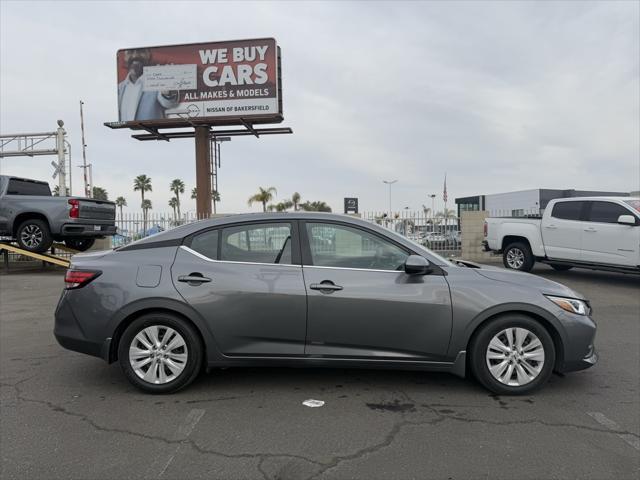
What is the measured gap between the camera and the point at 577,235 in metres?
10.3

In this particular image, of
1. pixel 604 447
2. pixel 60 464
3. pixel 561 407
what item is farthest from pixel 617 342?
pixel 60 464

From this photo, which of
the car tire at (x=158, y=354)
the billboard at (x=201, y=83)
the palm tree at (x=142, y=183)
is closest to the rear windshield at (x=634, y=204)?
the car tire at (x=158, y=354)

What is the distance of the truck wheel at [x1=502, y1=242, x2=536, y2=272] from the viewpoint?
11391mm

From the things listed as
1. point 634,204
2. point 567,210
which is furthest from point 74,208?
point 634,204

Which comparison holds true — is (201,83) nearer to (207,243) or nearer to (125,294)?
(207,243)

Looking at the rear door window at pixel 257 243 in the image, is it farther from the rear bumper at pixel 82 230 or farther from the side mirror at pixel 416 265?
the rear bumper at pixel 82 230

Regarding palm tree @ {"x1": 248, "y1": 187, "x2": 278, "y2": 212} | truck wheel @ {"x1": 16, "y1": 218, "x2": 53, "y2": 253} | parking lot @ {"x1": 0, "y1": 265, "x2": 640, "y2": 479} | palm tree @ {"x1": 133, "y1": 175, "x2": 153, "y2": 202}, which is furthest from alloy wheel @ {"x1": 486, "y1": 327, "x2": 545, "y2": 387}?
palm tree @ {"x1": 133, "y1": 175, "x2": 153, "y2": 202}

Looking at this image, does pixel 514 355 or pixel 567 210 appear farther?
pixel 567 210

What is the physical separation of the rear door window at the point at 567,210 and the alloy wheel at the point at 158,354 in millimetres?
9534

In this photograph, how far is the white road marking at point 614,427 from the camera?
125 inches

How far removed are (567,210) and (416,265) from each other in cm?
835

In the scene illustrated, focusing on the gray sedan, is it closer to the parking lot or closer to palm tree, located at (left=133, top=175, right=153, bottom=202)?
the parking lot

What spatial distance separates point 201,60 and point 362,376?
1926 centimetres

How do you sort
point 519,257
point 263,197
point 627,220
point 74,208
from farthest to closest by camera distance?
point 263,197 < point 74,208 < point 519,257 < point 627,220
